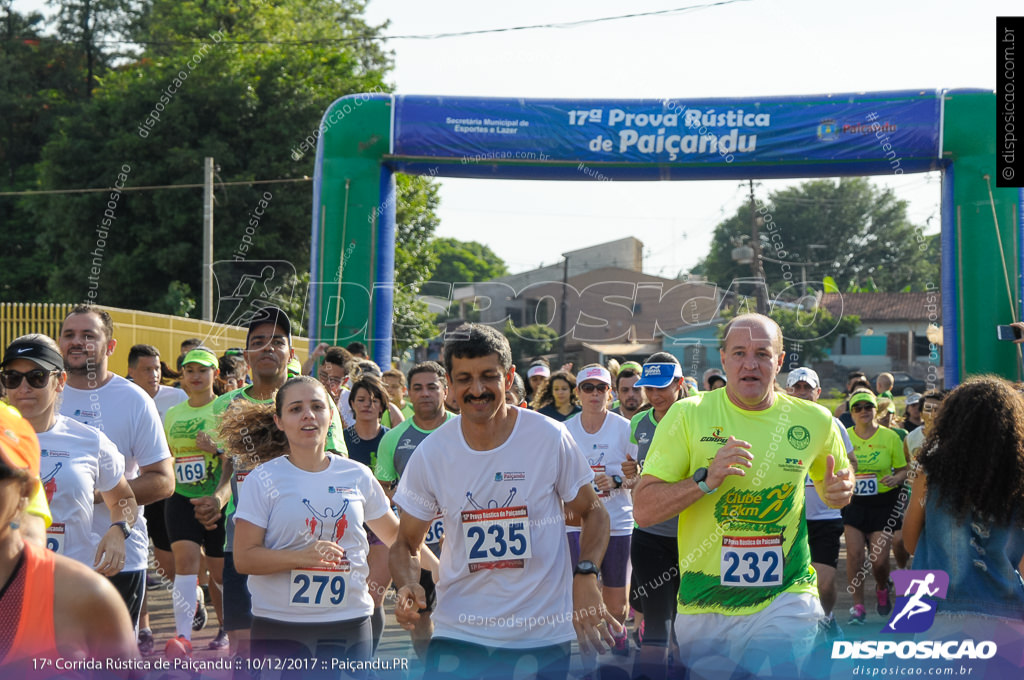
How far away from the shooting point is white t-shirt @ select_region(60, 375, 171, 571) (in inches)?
200

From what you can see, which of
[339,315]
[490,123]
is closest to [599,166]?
[490,123]

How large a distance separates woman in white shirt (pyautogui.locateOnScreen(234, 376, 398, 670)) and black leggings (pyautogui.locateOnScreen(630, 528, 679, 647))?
8.05 feet

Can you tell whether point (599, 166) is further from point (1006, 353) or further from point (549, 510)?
point (549, 510)

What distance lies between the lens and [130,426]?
16.7 feet

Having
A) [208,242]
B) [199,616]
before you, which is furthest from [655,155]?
[208,242]

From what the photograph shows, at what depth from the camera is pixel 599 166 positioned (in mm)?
11398

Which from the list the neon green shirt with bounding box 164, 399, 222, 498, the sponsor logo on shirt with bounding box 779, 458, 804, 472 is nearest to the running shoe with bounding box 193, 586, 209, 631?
the neon green shirt with bounding box 164, 399, 222, 498

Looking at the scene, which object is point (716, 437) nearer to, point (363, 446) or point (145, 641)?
point (363, 446)

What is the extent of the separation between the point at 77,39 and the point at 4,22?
2263 mm

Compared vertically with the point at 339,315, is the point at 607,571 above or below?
below

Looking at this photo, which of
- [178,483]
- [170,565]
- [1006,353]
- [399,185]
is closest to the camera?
[178,483]

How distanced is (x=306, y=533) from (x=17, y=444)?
6.86 ft

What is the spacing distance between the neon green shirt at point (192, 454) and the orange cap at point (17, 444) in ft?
15.8

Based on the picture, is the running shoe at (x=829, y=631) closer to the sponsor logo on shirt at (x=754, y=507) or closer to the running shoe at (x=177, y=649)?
the sponsor logo on shirt at (x=754, y=507)
